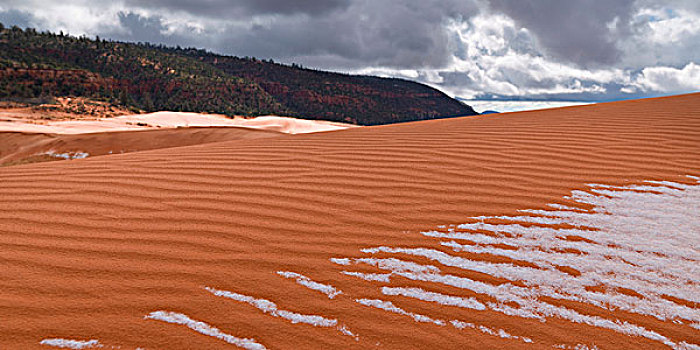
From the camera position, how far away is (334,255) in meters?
2.33

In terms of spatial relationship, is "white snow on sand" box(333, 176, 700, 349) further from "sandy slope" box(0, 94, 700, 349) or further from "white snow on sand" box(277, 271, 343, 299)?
"white snow on sand" box(277, 271, 343, 299)

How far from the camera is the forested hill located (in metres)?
35.7

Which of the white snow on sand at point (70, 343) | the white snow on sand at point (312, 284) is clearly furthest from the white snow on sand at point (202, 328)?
the white snow on sand at point (312, 284)

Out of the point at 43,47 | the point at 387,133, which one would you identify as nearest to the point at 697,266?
the point at 387,133

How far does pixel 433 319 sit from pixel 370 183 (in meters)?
1.87

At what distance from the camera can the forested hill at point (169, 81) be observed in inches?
1404

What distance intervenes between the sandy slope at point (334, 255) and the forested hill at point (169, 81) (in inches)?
1385

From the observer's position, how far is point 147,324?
1.71m

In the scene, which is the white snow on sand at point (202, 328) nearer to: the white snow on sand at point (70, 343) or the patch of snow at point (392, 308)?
the white snow on sand at point (70, 343)

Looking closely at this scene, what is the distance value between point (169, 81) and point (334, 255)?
4721 cm

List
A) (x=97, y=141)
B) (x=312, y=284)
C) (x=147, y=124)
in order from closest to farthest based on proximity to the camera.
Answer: (x=312, y=284)
(x=97, y=141)
(x=147, y=124)

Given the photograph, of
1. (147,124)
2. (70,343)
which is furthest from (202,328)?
(147,124)

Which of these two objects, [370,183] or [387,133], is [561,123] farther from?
[370,183]

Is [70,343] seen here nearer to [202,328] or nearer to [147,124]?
[202,328]
